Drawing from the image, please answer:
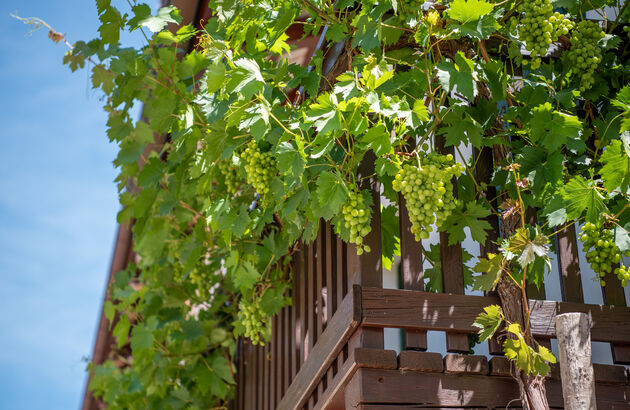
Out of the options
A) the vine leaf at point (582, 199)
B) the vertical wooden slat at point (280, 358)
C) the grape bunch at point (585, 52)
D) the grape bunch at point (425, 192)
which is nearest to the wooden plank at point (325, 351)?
the vertical wooden slat at point (280, 358)

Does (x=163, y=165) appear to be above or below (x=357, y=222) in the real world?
above

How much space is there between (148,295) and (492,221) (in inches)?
95.9

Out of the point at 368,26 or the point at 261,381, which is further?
the point at 261,381

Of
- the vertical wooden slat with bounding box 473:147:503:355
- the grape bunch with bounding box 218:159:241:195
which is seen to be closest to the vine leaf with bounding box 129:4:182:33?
the grape bunch with bounding box 218:159:241:195

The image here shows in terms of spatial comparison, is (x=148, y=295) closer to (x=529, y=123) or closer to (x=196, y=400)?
(x=196, y=400)

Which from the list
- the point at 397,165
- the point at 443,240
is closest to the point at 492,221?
the point at 443,240

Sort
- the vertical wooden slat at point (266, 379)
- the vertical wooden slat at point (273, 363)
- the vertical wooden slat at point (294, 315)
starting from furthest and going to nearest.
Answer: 1. the vertical wooden slat at point (266, 379)
2. the vertical wooden slat at point (273, 363)
3. the vertical wooden slat at point (294, 315)

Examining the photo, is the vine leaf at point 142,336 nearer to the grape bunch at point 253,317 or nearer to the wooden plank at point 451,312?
the grape bunch at point 253,317

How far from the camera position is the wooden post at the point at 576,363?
205cm

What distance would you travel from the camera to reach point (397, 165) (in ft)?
7.54

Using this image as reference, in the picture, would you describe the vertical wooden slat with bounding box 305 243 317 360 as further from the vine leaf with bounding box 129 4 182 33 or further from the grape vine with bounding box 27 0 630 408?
the vine leaf with bounding box 129 4 182 33

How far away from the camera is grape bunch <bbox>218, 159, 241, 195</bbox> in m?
3.06

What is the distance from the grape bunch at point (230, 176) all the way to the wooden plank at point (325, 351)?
72 cm

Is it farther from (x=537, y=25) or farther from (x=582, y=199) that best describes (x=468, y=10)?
(x=582, y=199)
